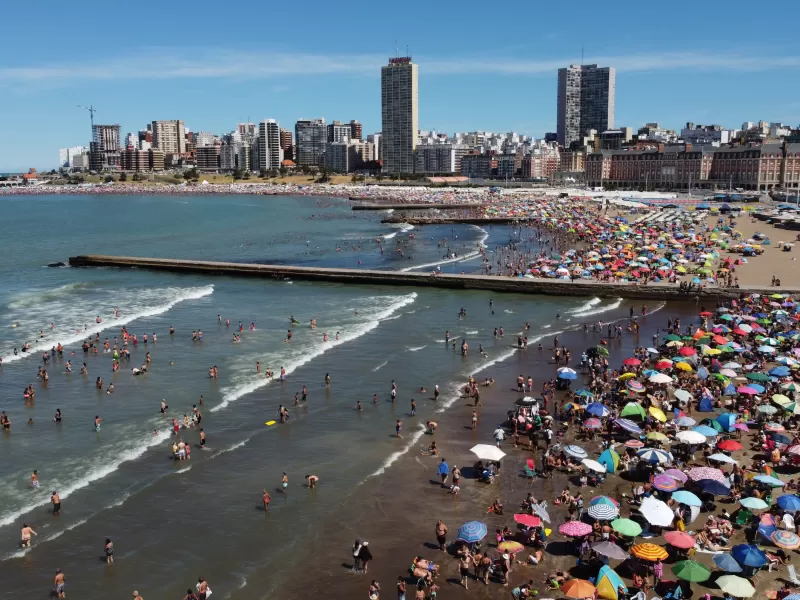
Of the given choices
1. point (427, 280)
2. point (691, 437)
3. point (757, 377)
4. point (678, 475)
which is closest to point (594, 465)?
point (678, 475)

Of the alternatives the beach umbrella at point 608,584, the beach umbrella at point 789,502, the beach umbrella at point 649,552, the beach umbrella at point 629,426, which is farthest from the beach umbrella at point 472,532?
the beach umbrella at point 629,426

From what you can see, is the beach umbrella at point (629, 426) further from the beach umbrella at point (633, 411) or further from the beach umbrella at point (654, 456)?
the beach umbrella at point (654, 456)

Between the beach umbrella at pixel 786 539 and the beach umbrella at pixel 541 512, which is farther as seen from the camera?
the beach umbrella at pixel 541 512

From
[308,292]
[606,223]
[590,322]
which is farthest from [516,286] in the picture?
[606,223]

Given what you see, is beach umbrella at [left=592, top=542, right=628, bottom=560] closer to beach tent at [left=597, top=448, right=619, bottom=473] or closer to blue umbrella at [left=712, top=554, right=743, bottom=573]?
blue umbrella at [left=712, top=554, right=743, bottom=573]

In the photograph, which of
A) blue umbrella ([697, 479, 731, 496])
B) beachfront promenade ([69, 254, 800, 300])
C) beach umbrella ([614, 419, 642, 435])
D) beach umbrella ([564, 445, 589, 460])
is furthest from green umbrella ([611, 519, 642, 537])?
beachfront promenade ([69, 254, 800, 300])

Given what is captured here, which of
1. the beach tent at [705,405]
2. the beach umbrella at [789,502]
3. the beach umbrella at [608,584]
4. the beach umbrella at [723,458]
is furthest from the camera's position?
the beach tent at [705,405]

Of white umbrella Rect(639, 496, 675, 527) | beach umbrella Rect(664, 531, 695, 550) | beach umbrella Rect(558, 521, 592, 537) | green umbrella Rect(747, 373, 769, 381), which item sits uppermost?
green umbrella Rect(747, 373, 769, 381)
